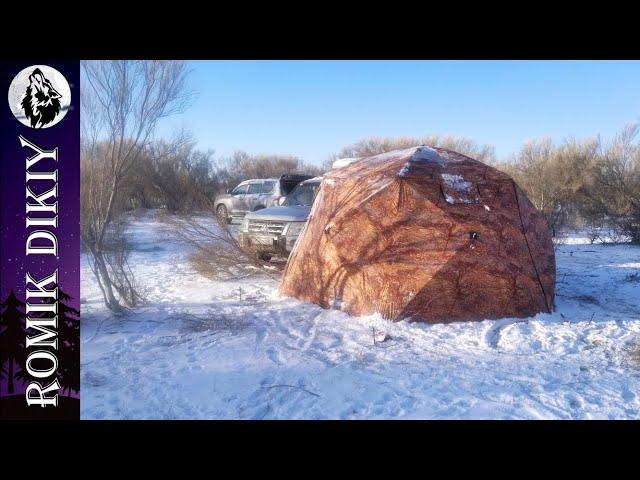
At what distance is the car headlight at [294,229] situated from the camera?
8094 millimetres

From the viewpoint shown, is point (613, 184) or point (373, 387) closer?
point (373, 387)

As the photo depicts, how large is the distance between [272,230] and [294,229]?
0.44 metres

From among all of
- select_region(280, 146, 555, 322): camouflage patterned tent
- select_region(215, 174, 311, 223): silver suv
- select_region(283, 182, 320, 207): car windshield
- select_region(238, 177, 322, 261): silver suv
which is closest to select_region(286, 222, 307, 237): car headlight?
select_region(238, 177, 322, 261): silver suv

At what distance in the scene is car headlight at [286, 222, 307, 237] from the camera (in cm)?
809

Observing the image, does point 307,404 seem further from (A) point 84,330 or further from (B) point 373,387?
(A) point 84,330

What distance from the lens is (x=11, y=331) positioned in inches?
131

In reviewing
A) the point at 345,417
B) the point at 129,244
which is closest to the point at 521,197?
the point at 345,417

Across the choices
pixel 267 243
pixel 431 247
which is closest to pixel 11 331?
pixel 431 247

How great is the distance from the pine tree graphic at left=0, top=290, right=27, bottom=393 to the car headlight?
5104 mm

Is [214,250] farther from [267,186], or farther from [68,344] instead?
[267,186]

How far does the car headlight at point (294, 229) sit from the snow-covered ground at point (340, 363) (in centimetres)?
160

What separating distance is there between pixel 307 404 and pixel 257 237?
16.7 ft

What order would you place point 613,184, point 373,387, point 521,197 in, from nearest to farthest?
point 373,387
point 521,197
point 613,184

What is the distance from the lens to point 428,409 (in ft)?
11.4
